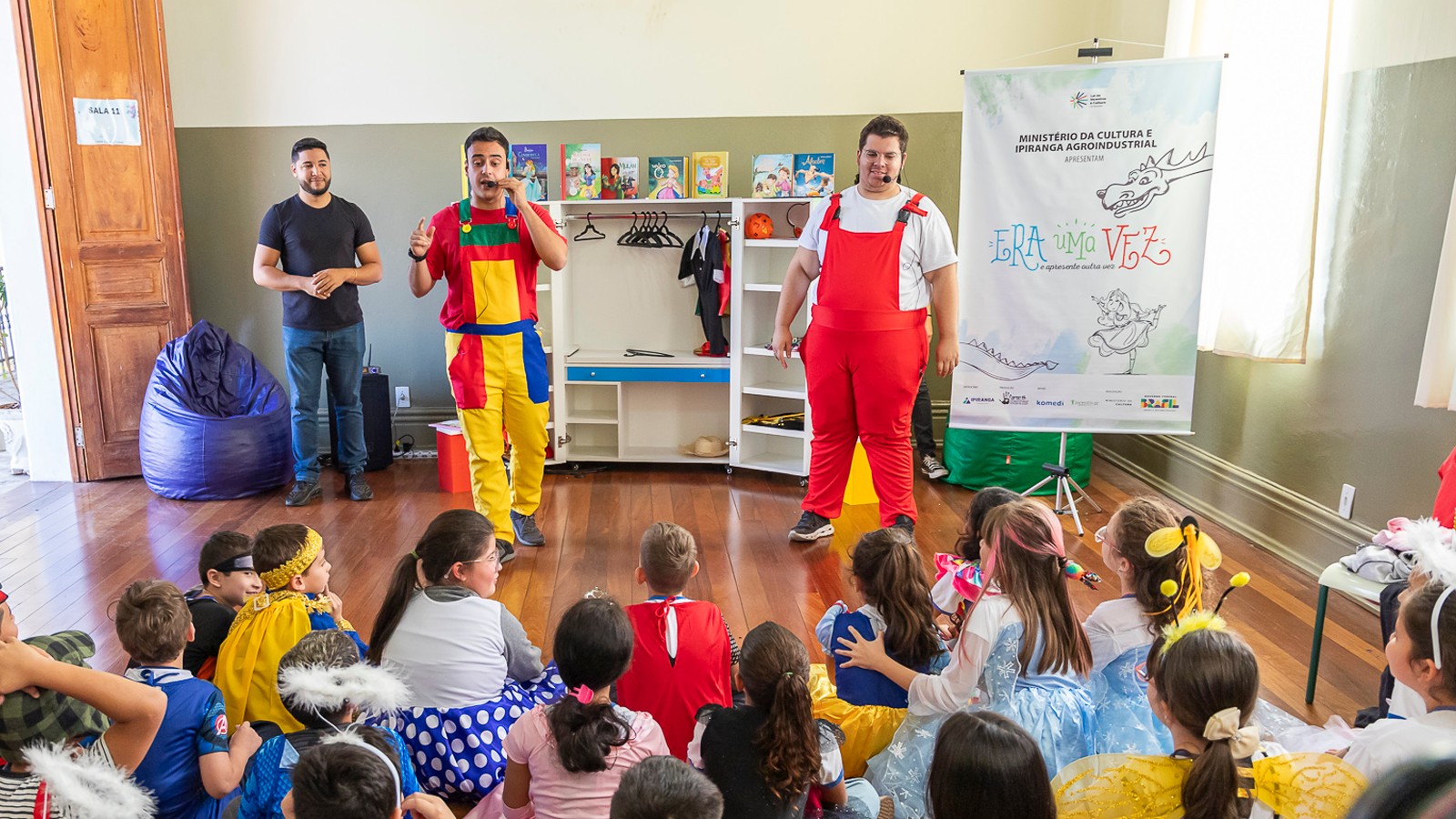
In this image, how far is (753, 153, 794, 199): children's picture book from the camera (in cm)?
478

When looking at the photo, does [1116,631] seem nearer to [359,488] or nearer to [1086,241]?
[1086,241]

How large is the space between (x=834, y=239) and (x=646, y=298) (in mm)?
1843

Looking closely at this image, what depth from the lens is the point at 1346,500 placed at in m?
3.44

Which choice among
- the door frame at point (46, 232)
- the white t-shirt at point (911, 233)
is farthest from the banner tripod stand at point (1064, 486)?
the door frame at point (46, 232)

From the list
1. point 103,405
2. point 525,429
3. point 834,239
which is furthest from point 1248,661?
point 103,405

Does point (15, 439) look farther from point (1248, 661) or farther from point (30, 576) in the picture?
point (1248, 661)

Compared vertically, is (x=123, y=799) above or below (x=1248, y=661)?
below

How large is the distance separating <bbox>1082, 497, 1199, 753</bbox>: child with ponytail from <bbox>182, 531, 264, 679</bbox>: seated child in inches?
77.7

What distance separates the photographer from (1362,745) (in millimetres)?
1589

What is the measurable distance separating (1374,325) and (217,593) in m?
3.73

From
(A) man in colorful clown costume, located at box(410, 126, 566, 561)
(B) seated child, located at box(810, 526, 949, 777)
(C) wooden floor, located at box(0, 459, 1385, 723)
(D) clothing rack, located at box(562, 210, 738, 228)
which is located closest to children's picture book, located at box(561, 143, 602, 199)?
(D) clothing rack, located at box(562, 210, 738, 228)

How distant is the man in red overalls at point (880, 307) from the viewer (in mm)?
Answer: 3605

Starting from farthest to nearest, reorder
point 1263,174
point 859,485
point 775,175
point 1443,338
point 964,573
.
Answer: point 775,175
point 859,485
point 1263,174
point 1443,338
point 964,573

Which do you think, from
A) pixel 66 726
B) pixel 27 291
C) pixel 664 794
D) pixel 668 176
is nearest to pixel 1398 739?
pixel 664 794
